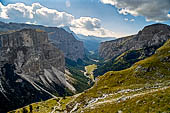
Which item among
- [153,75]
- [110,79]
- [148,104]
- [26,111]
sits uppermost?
[148,104]

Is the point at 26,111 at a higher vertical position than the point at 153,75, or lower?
lower

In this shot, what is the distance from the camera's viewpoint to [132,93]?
163ft

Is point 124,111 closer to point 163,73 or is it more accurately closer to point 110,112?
point 110,112

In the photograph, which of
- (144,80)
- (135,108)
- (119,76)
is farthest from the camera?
(119,76)

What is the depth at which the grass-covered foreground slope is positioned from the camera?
29.8 meters

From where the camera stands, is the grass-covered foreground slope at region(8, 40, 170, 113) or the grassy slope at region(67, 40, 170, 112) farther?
the grassy slope at region(67, 40, 170, 112)

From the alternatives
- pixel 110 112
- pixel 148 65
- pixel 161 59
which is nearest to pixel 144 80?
pixel 148 65

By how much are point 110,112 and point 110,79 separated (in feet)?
183

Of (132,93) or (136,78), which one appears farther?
(136,78)

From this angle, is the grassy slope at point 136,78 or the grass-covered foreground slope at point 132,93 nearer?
the grass-covered foreground slope at point 132,93

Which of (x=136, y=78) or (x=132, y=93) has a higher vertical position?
(x=132, y=93)

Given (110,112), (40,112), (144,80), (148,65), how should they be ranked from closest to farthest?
(110,112)
(144,80)
(148,65)
(40,112)

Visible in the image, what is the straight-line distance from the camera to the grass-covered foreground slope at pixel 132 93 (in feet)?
97.7

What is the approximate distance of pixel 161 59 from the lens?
8450cm
